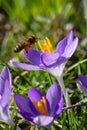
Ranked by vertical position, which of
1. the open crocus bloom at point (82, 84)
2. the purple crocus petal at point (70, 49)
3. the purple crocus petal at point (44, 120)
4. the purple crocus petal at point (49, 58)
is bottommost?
the purple crocus petal at point (44, 120)

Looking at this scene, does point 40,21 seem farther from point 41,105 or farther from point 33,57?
point 41,105

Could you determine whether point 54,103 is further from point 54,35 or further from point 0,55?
point 54,35

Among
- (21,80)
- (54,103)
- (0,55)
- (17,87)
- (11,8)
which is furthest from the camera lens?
(11,8)

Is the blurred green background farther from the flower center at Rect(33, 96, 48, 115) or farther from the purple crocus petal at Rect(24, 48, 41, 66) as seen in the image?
the flower center at Rect(33, 96, 48, 115)

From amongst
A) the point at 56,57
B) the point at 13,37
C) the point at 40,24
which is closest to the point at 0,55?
the point at 13,37

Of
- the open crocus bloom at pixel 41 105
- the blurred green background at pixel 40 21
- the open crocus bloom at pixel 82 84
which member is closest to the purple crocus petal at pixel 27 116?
the open crocus bloom at pixel 41 105

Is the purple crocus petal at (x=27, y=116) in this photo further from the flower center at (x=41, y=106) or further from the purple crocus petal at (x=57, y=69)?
the purple crocus petal at (x=57, y=69)
